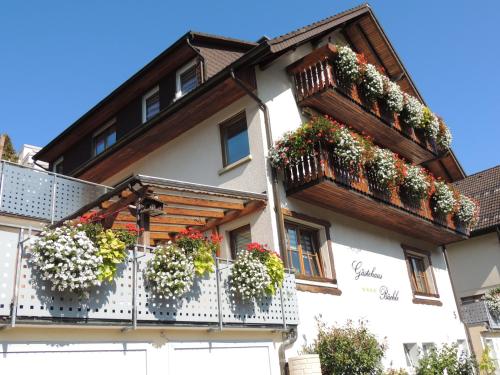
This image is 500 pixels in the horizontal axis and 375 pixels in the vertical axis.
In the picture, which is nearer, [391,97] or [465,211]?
[391,97]

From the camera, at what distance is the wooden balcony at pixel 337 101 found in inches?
525

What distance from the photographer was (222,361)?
28.6 feet

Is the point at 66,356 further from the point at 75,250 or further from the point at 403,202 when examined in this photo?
the point at 403,202

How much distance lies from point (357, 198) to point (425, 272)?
23.4 feet

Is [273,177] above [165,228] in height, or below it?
above

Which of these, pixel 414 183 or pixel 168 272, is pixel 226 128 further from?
pixel 168 272

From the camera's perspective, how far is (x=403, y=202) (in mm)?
14992

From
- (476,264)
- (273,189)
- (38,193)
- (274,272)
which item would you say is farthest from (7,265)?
(476,264)

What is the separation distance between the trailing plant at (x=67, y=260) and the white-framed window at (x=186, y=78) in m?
8.57

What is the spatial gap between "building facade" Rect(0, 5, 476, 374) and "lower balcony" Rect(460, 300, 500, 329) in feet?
1.85

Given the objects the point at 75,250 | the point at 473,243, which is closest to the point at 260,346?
the point at 75,250

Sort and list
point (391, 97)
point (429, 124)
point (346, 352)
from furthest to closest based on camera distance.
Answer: point (429, 124) < point (391, 97) < point (346, 352)

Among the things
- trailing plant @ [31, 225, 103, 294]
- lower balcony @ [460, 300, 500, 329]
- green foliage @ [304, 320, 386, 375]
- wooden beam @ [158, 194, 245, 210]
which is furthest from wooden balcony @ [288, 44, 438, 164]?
trailing plant @ [31, 225, 103, 294]

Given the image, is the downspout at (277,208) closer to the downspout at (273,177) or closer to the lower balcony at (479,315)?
the downspout at (273,177)
